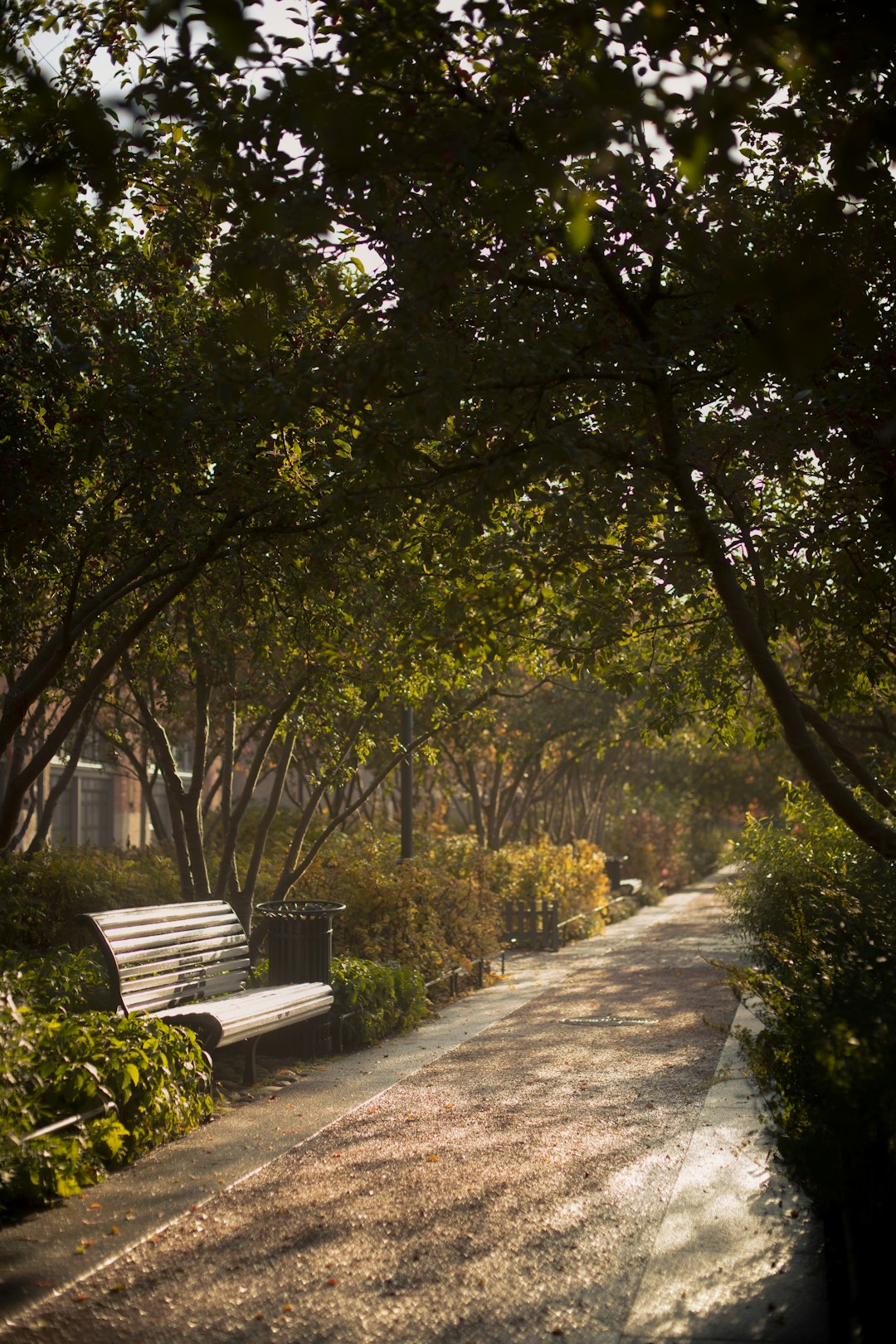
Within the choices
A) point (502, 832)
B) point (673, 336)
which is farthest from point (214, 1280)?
point (502, 832)

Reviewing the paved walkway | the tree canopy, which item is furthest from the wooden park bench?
the tree canopy

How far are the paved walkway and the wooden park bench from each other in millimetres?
489

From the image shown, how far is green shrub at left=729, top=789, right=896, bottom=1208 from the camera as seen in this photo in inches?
142

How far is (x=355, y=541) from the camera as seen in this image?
319 inches

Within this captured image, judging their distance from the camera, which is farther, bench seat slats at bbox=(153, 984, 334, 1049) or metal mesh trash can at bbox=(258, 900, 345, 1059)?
metal mesh trash can at bbox=(258, 900, 345, 1059)

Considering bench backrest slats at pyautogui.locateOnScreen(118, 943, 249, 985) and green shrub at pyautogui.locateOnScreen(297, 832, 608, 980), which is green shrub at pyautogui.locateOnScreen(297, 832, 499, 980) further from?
bench backrest slats at pyautogui.locateOnScreen(118, 943, 249, 985)

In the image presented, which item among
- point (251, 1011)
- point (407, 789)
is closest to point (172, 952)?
point (251, 1011)

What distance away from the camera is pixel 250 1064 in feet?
26.1

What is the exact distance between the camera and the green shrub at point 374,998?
9609mm

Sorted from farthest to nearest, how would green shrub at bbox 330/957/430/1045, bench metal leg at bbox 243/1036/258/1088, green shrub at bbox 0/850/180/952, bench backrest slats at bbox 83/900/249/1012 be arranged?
green shrub at bbox 0/850/180/952, green shrub at bbox 330/957/430/1045, bench metal leg at bbox 243/1036/258/1088, bench backrest slats at bbox 83/900/249/1012

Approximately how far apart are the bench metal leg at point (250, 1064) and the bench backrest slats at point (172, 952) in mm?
431

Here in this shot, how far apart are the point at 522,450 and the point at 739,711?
13.2 ft

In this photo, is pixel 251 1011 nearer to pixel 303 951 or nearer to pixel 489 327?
pixel 303 951

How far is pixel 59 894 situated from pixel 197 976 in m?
5.35
